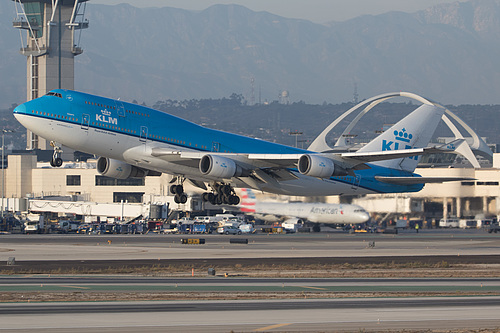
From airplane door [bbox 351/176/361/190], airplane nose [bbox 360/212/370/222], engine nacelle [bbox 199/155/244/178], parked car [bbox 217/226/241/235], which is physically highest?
engine nacelle [bbox 199/155/244/178]

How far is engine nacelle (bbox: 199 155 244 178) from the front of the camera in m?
58.5

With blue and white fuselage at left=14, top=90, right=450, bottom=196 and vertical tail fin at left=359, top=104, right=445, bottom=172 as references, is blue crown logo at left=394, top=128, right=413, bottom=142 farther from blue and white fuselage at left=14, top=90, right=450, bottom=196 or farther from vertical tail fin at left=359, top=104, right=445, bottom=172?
blue and white fuselage at left=14, top=90, right=450, bottom=196

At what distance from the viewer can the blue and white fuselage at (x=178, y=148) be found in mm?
54344

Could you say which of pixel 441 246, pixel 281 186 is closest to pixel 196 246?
pixel 281 186

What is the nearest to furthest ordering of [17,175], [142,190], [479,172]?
[479,172]
[142,190]
[17,175]

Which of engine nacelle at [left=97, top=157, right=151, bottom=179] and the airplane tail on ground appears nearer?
engine nacelle at [left=97, top=157, right=151, bottom=179]

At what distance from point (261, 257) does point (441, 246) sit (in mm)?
23615

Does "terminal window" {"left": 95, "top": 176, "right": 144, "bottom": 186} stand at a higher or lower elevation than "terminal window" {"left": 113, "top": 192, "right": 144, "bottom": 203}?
higher

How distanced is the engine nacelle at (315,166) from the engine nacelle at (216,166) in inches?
214

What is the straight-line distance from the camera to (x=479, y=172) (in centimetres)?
12744

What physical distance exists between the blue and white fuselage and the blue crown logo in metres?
5.38

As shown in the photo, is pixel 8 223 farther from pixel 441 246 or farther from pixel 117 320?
pixel 117 320

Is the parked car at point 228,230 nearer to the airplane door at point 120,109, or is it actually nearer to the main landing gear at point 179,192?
the main landing gear at point 179,192

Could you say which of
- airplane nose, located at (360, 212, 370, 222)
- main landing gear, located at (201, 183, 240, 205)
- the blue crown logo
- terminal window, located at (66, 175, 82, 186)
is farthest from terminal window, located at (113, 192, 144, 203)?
main landing gear, located at (201, 183, 240, 205)
